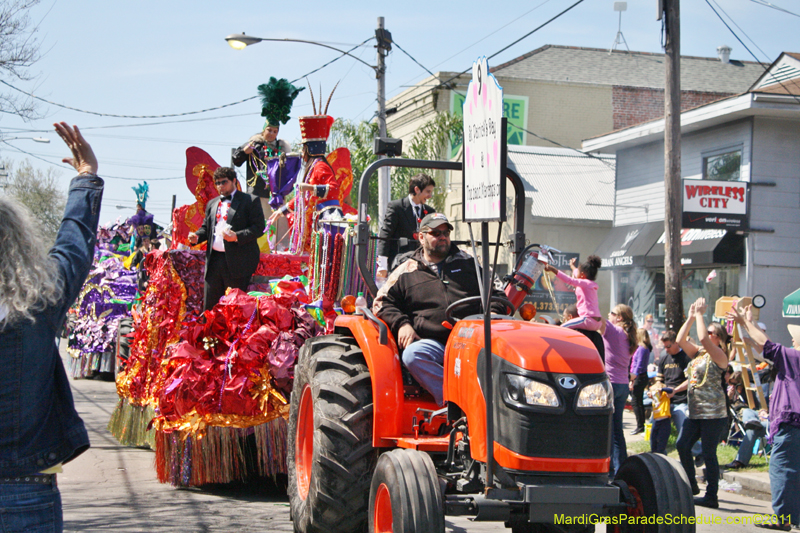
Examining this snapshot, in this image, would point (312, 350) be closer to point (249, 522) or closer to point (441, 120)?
point (249, 522)

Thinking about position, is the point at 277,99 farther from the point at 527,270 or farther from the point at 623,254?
the point at 623,254

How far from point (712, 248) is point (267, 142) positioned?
9.85m

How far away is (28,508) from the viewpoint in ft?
8.05

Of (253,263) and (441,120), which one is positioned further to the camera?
(441,120)

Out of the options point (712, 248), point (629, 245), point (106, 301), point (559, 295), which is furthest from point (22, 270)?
point (559, 295)

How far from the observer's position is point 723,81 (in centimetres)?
3291

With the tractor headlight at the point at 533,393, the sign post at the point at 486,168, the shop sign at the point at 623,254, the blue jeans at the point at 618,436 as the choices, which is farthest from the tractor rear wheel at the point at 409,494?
the shop sign at the point at 623,254

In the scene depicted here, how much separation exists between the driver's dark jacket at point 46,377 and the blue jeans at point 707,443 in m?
6.34

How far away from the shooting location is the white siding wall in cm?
1675

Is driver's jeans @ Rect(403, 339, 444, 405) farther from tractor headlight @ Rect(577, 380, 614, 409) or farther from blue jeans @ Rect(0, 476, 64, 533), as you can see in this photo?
blue jeans @ Rect(0, 476, 64, 533)

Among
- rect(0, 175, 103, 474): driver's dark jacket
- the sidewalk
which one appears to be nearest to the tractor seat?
→ rect(0, 175, 103, 474): driver's dark jacket

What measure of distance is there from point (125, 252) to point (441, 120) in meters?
11.5

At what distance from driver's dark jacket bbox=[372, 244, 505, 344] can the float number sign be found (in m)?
1.03

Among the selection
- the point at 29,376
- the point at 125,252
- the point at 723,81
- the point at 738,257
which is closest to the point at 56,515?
the point at 29,376
